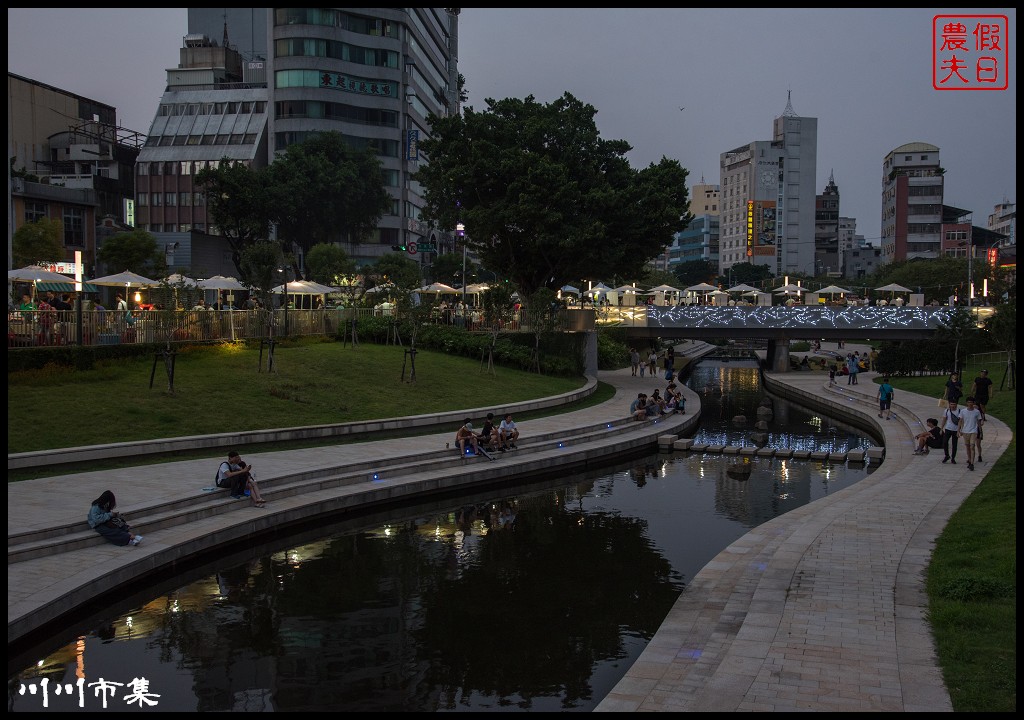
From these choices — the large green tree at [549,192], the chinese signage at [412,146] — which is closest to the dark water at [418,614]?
the large green tree at [549,192]

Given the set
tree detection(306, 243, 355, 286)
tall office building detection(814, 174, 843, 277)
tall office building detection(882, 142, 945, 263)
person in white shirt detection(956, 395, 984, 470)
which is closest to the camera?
person in white shirt detection(956, 395, 984, 470)

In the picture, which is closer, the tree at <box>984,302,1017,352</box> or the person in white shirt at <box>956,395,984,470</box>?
the person in white shirt at <box>956,395,984,470</box>

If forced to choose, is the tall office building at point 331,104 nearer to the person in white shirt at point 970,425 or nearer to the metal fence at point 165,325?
the metal fence at point 165,325

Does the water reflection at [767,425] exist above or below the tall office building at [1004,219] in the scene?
below

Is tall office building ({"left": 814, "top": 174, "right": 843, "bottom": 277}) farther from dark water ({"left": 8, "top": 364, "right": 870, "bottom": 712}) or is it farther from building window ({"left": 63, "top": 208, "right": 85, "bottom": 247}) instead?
dark water ({"left": 8, "top": 364, "right": 870, "bottom": 712})

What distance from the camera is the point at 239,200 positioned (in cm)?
6694

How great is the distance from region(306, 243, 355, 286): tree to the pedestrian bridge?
714 inches

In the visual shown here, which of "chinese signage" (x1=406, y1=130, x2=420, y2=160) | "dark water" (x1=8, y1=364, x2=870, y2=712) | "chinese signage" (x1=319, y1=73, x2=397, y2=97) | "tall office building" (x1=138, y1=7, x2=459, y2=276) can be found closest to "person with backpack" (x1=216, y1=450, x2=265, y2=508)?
"dark water" (x1=8, y1=364, x2=870, y2=712)

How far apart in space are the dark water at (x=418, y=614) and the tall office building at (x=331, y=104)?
62.4 meters

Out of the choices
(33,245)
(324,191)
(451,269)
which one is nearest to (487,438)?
(33,245)

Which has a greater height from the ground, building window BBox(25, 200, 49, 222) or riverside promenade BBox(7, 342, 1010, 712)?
building window BBox(25, 200, 49, 222)

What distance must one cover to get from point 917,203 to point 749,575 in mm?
124865

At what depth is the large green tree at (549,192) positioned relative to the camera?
46562 mm

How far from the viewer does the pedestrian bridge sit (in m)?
56.6
